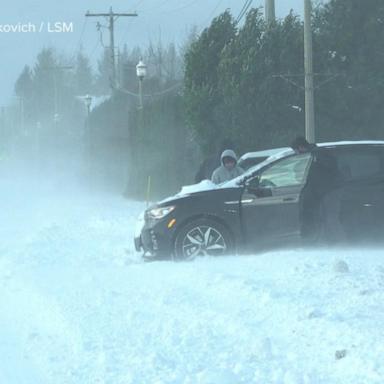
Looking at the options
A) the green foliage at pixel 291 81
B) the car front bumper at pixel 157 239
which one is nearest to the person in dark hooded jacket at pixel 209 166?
the car front bumper at pixel 157 239

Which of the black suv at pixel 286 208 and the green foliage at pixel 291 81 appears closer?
the black suv at pixel 286 208

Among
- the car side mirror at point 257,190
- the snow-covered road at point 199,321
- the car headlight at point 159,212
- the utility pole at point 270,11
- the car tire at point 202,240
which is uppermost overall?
the utility pole at point 270,11

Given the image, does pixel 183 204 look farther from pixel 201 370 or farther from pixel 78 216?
pixel 78 216

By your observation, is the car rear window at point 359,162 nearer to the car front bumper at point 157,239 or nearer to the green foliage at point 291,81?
the car front bumper at point 157,239

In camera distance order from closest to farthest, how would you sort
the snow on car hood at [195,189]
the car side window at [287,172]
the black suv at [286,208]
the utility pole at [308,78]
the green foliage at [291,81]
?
the black suv at [286,208] < the car side window at [287,172] < the snow on car hood at [195,189] < the utility pole at [308,78] < the green foliage at [291,81]

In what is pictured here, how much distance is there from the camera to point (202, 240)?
1095 cm

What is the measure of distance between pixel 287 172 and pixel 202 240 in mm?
1442

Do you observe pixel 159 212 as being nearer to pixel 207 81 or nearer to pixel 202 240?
pixel 202 240

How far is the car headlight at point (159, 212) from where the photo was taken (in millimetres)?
11047

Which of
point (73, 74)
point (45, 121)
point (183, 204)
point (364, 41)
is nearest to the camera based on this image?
point (183, 204)

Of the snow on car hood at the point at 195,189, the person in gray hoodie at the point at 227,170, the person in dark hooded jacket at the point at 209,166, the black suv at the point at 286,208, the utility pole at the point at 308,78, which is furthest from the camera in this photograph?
the utility pole at the point at 308,78

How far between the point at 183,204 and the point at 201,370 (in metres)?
5.24

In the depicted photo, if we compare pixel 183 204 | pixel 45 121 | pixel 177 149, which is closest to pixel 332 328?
pixel 183 204

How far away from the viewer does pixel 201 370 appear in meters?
5.86
